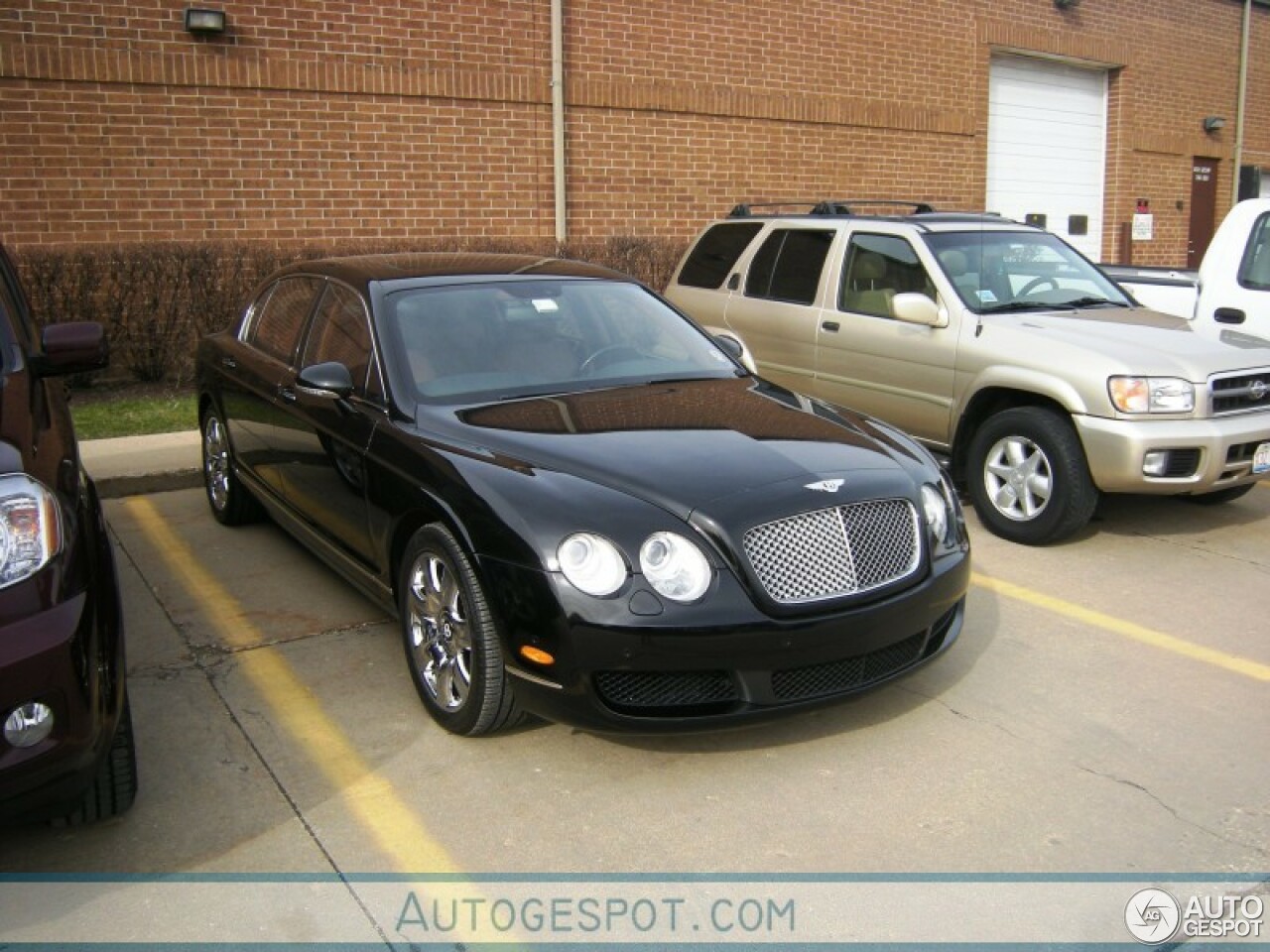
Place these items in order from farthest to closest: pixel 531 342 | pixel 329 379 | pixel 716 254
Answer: pixel 716 254, pixel 531 342, pixel 329 379

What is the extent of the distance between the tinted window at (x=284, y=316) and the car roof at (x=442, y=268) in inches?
3.7

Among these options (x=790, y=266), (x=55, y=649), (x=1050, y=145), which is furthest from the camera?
(x=1050, y=145)

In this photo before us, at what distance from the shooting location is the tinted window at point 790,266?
751cm

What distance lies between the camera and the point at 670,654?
3441 millimetres

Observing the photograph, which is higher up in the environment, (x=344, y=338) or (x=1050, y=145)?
(x=1050, y=145)

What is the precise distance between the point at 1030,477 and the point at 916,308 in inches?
44.5

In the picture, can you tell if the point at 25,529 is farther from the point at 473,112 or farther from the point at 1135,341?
the point at 473,112

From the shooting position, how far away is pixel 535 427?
4199mm

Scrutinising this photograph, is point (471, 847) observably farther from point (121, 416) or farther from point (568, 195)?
point (568, 195)

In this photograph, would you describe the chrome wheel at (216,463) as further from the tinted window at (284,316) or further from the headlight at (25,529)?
the headlight at (25,529)

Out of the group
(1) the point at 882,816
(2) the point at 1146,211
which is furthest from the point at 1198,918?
(2) the point at 1146,211

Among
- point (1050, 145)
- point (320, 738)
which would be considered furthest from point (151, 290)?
point (1050, 145)

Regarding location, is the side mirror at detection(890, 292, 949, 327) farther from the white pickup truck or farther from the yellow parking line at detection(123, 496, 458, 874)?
the yellow parking line at detection(123, 496, 458, 874)

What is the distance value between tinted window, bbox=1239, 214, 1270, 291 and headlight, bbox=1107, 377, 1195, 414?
240 centimetres
